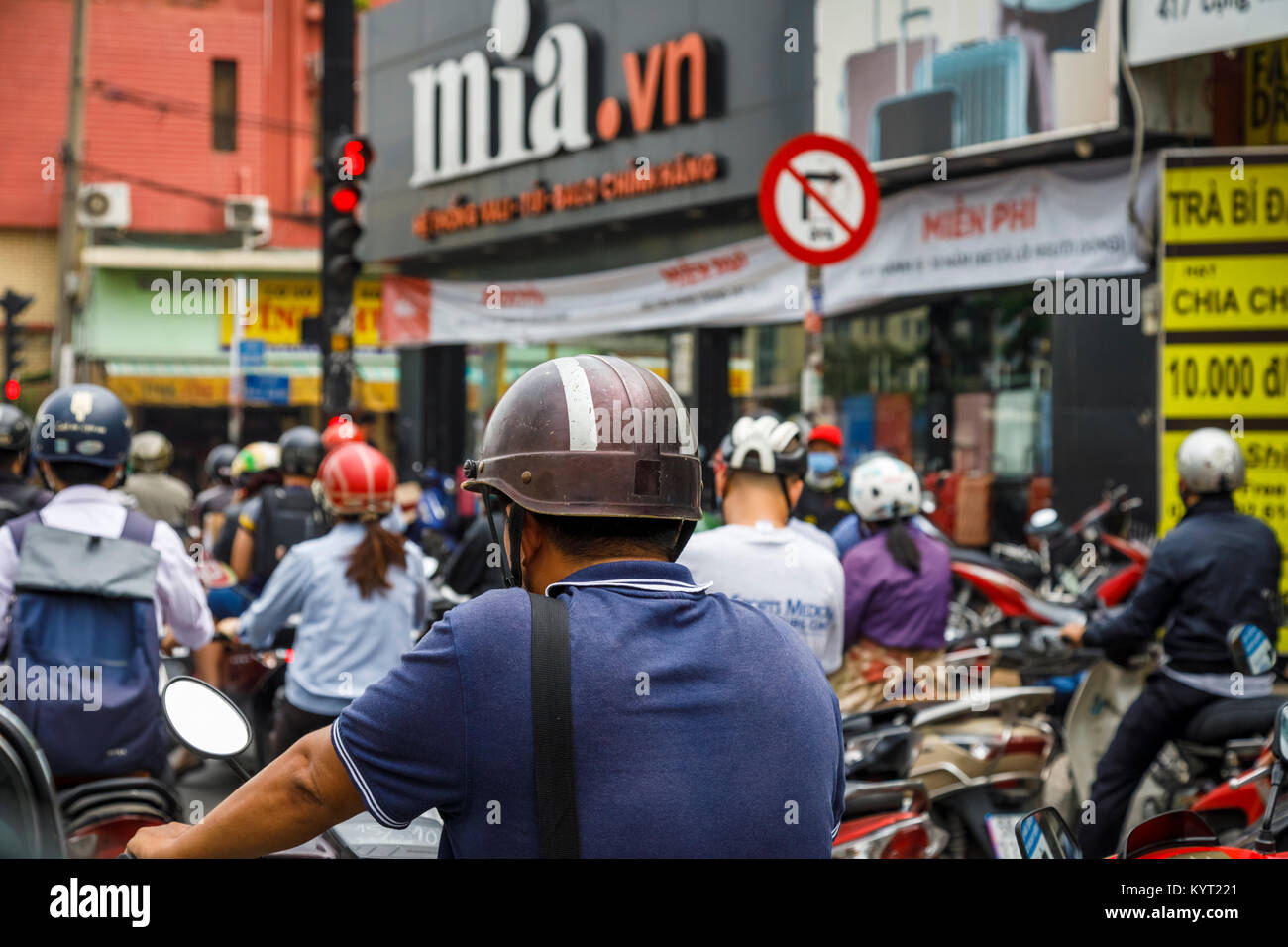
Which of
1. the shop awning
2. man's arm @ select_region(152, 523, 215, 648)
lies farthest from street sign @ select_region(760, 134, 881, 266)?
the shop awning

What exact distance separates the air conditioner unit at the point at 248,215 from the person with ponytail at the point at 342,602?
2433 centimetres

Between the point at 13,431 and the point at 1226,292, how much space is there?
20.0 feet

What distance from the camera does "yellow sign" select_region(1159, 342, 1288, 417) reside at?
25.1 feet

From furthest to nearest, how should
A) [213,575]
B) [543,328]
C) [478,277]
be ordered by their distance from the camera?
1. [478,277]
2. [543,328]
3. [213,575]

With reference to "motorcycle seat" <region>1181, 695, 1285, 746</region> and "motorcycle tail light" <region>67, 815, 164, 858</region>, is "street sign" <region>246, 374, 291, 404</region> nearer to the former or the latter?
"motorcycle seat" <region>1181, 695, 1285, 746</region>

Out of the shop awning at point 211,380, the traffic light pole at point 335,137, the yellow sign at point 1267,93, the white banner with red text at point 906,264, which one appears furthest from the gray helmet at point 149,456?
the shop awning at point 211,380

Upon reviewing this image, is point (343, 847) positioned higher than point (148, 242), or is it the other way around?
point (148, 242)

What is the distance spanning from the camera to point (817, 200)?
7.59 meters

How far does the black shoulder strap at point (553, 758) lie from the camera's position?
1987mm

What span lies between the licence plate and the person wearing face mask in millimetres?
5703

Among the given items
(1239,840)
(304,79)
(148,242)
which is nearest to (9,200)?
(148,242)
